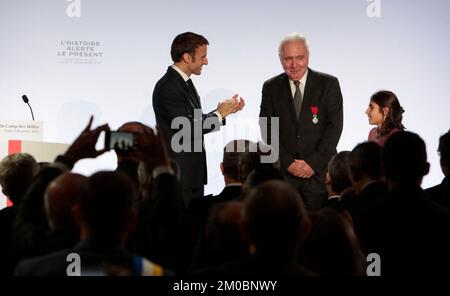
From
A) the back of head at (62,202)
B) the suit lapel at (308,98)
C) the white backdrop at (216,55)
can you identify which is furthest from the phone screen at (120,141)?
the white backdrop at (216,55)

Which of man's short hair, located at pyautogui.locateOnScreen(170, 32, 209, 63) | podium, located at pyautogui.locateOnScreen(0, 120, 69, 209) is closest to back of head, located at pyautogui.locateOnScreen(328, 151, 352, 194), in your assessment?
man's short hair, located at pyautogui.locateOnScreen(170, 32, 209, 63)

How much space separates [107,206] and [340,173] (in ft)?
5.03

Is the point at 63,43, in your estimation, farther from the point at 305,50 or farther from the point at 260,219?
the point at 260,219

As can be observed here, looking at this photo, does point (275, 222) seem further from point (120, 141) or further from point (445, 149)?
point (445, 149)

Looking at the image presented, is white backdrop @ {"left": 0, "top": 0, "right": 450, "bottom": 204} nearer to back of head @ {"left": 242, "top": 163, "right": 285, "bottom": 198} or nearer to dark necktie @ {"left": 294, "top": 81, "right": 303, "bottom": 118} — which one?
dark necktie @ {"left": 294, "top": 81, "right": 303, "bottom": 118}

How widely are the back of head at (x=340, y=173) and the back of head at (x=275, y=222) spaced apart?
4.37ft

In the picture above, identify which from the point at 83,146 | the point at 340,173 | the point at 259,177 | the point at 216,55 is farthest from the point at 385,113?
the point at 83,146

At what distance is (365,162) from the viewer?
2963 mm

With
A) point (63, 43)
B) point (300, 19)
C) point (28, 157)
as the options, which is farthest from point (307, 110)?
point (63, 43)

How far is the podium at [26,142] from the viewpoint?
515 centimetres

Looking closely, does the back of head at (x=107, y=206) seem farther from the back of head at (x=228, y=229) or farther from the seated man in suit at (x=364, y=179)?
the seated man in suit at (x=364, y=179)

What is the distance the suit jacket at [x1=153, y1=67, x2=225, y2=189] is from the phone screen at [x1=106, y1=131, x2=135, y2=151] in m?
2.05

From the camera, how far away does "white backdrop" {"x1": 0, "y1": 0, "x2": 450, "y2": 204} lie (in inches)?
241

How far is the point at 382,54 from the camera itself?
6.14 metres
